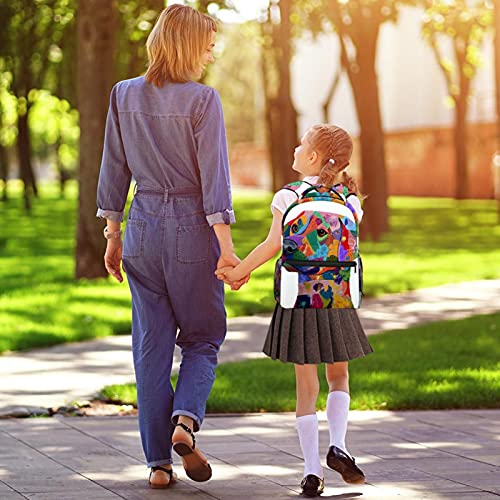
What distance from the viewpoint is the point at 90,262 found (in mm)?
15914

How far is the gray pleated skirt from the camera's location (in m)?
5.25

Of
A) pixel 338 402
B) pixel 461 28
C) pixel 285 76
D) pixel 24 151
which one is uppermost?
pixel 461 28

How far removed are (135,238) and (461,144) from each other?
39.5 m

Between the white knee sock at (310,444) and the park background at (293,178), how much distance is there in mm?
2328

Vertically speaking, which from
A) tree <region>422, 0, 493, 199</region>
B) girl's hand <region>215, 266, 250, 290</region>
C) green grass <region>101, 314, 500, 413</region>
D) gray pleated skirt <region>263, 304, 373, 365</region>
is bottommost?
green grass <region>101, 314, 500, 413</region>

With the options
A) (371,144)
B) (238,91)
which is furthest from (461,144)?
(238,91)

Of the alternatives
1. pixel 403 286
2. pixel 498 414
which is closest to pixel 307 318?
pixel 498 414

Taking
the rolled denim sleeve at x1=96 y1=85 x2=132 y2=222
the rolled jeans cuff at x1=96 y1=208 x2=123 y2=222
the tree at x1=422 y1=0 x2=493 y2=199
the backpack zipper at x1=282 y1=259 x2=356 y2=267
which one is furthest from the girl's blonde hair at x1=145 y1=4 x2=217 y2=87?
the tree at x1=422 y1=0 x2=493 y2=199

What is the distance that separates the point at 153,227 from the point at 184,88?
0.56 metres

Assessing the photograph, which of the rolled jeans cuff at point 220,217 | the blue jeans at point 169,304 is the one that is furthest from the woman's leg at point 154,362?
the rolled jeans cuff at point 220,217

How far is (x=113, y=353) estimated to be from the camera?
10.0 m

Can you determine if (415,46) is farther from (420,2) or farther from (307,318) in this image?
(307,318)

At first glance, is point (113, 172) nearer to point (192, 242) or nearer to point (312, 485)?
point (192, 242)

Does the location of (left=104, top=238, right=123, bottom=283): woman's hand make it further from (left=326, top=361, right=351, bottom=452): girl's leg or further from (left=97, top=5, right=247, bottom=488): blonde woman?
(left=326, top=361, right=351, bottom=452): girl's leg
